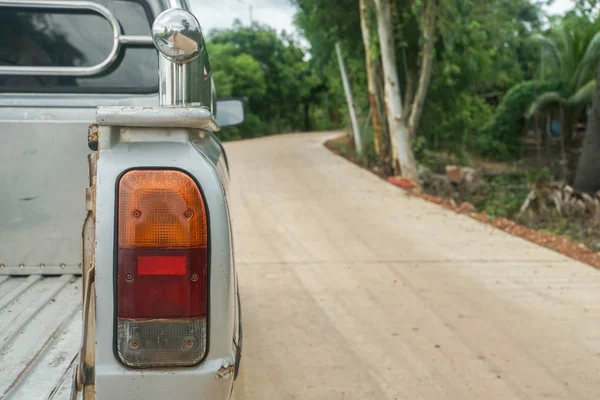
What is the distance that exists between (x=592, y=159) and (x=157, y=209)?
11.3m

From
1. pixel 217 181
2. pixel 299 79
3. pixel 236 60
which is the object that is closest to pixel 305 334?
pixel 217 181

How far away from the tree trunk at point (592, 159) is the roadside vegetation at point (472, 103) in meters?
0.02

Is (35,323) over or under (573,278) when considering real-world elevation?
over

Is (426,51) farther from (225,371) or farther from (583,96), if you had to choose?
(225,371)

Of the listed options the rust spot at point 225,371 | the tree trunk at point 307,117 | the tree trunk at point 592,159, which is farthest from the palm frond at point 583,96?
the tree trunk at point 307,117

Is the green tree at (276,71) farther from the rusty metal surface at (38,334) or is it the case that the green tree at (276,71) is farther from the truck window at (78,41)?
the rusty metal surface at (38,334)

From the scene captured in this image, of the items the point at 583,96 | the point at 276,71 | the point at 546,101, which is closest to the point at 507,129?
the point at 546,101

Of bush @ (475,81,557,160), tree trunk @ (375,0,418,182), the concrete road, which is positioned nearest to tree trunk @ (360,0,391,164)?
tree trunk @ (375,0,418,182)

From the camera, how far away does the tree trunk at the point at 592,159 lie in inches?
477

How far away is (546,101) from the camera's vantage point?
75.4 feet

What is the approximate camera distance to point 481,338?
17.3 ft

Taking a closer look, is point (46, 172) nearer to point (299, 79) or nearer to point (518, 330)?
point (518, 330)

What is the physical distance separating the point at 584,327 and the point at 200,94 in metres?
3.79

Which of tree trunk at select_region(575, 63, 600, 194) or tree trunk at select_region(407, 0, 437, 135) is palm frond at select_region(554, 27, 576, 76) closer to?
tree trunk at select_region(407, 0, 437, 135)
